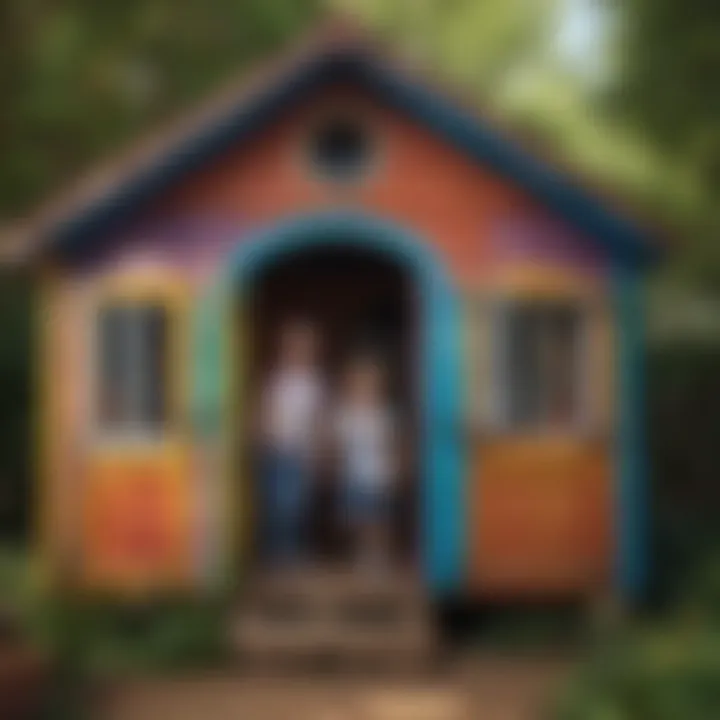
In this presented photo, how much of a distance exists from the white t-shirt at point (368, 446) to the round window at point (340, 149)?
1.74 metres

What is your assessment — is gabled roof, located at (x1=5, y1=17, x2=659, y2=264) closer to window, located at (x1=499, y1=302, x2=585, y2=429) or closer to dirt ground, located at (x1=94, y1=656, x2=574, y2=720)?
window, located at (x1=499, y1=302, x2=585, y2=429)

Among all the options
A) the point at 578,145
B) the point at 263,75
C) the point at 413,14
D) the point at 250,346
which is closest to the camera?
the point at 263,75

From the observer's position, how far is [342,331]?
14.1 metres

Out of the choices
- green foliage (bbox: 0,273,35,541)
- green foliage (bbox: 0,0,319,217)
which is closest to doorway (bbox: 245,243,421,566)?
green foliage (bbox: 0,273,35,541)

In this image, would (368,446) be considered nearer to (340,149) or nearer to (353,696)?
(340,149)

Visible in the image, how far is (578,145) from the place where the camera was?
64.1 feet

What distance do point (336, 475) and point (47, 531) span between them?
234 centimetres

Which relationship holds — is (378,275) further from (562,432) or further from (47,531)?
(47,531)

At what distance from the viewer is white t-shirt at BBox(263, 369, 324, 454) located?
12.7 metres

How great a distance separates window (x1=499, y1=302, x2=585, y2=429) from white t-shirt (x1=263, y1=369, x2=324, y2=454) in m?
1.51

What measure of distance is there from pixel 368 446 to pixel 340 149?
2088 mm

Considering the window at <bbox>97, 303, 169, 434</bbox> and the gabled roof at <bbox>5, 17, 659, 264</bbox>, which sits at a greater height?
the gabled roof at <bbox>5, 17, 659, 264</bbox>

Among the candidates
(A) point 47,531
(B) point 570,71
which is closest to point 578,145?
(B) point 570,71

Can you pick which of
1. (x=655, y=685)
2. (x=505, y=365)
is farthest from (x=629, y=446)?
(x=655, y=685)
